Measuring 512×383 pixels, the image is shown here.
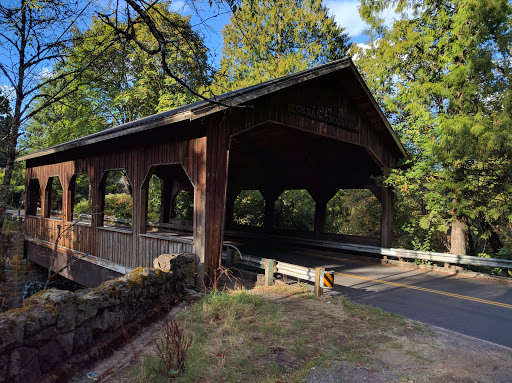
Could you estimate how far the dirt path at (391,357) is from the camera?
3920 millimetres

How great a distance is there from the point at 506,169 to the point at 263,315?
28.9ft

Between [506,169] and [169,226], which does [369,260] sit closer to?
[506,169]

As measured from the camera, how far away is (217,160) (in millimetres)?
7793

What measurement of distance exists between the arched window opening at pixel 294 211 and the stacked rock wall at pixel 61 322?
569 inches

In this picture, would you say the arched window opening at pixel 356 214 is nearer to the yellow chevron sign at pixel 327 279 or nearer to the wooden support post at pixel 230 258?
the wooden support post at pixel 230 258

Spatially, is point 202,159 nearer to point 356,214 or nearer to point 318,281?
point 318,281

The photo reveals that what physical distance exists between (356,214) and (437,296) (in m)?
11.6

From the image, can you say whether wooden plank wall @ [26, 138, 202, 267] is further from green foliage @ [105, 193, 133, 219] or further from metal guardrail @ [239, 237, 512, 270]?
green foliage @ [105, 193, 133, 219]

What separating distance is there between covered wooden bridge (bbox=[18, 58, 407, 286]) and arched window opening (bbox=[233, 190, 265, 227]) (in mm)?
3693

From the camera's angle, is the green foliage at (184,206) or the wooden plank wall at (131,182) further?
the green foliage at (184,206)

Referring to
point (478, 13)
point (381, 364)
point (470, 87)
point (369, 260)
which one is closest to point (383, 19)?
point (478, 13)

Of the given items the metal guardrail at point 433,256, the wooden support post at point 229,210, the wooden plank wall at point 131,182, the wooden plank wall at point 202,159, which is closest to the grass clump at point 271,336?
the wooden plank wall at point 202,159

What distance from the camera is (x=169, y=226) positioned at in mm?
18156

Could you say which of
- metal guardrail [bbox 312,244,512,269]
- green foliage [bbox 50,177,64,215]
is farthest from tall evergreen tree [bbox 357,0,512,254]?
green foliage [bbox 50,177,64,215]
